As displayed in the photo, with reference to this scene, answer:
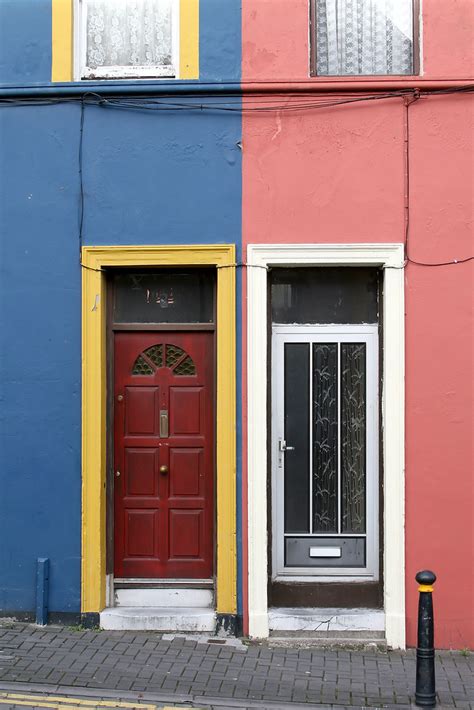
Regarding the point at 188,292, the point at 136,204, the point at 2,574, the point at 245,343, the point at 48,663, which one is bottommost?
the point at 48,663

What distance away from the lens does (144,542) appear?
7.02 meters

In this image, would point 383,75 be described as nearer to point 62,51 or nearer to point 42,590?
point 62,51

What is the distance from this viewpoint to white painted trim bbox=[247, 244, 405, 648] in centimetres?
653

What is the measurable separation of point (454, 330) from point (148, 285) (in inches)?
106

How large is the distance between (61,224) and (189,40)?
192 cm

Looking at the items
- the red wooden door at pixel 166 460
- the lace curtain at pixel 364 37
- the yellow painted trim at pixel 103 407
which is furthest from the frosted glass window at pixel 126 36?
the red wooden door at pixel 166 460

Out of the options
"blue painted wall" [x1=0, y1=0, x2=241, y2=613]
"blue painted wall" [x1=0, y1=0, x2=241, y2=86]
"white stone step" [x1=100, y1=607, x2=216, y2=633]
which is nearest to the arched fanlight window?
"blue painted wall" [x1=0, y1=0, x2=241, y2=613]

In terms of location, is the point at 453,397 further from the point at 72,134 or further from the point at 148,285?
the point at 72,134

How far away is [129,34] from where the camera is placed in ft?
23.0

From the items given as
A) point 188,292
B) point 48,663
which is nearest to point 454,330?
point 188,292

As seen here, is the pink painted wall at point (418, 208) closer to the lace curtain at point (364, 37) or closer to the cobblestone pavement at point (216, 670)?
the lace curtain at point (364, 37)

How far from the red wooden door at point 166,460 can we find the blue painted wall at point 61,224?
44cm

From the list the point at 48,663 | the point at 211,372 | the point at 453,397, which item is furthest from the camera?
the point at 211,372

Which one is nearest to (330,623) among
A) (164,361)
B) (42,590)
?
(42,590)
